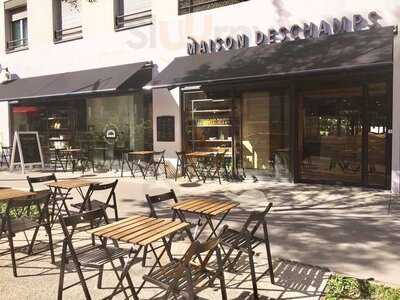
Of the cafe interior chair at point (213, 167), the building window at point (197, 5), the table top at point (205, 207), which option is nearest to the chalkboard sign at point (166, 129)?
the cafe interior chair at point (213, 167)

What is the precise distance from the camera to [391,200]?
26.2 feet

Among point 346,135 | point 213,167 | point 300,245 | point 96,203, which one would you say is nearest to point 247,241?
point 300,245

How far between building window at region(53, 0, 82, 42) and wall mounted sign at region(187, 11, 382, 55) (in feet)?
16.2

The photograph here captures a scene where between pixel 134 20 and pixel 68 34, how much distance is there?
319cm

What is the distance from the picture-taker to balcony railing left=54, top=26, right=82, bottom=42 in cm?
1440

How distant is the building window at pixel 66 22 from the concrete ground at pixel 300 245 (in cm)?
749

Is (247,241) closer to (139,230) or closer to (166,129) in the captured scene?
(139,230)

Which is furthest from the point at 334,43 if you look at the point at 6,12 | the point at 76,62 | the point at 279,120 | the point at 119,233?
the point at 6,12

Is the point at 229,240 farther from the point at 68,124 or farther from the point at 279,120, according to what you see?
the point at 68,124

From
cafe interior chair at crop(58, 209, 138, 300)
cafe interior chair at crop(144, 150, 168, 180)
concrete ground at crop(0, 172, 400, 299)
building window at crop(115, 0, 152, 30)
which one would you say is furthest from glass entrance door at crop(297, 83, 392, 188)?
cafe interior chair at crop(58, 209, 138, 300)

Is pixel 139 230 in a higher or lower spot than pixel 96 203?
higher

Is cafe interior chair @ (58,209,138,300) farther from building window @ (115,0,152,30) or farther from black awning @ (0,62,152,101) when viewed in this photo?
building window @ (115,0,152,30)

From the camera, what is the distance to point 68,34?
1474 centimetres

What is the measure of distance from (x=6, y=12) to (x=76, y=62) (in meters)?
4.67
